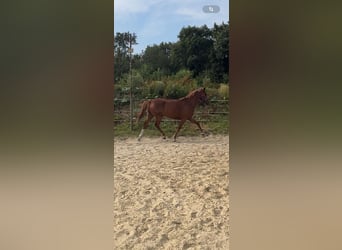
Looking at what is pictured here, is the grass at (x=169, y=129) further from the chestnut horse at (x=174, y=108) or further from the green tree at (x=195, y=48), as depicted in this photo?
the green tree at (x=195, y=48)

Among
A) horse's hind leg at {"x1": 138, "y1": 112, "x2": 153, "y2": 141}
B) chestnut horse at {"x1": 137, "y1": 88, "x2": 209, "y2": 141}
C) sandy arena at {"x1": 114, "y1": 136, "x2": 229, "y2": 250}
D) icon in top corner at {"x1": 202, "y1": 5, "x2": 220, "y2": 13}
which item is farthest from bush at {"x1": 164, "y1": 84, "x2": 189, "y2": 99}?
icon in top corner at {"x1": 202, "y1": 5, "x2": 220, "y2": 13}

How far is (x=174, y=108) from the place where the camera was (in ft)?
5.91

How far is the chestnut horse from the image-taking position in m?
1.79

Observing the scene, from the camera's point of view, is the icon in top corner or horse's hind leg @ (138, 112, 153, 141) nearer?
the icon in top corner

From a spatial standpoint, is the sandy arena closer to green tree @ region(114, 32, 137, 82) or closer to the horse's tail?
the horse's tail

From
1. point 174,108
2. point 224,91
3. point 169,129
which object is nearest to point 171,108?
point 174,108

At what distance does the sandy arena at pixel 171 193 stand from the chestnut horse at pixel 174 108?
0.34ft

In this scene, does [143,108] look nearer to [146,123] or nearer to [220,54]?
[146,123]

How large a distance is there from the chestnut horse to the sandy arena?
10 cm

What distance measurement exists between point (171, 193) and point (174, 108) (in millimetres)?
A: 489

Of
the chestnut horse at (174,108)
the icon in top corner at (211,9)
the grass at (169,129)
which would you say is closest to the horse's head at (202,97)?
the chestnut horse at (174,108)

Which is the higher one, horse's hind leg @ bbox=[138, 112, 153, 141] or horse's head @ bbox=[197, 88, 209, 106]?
horse's head @ bbox=[197, 88, 209, 106]

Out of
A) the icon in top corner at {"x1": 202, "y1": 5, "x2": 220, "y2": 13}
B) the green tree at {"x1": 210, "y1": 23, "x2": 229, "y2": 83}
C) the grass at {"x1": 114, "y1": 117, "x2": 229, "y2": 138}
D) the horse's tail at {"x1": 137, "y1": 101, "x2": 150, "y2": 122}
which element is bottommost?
the grass at {"x1": 114, "y1": 117, "x2": 229, "y2": 138}
